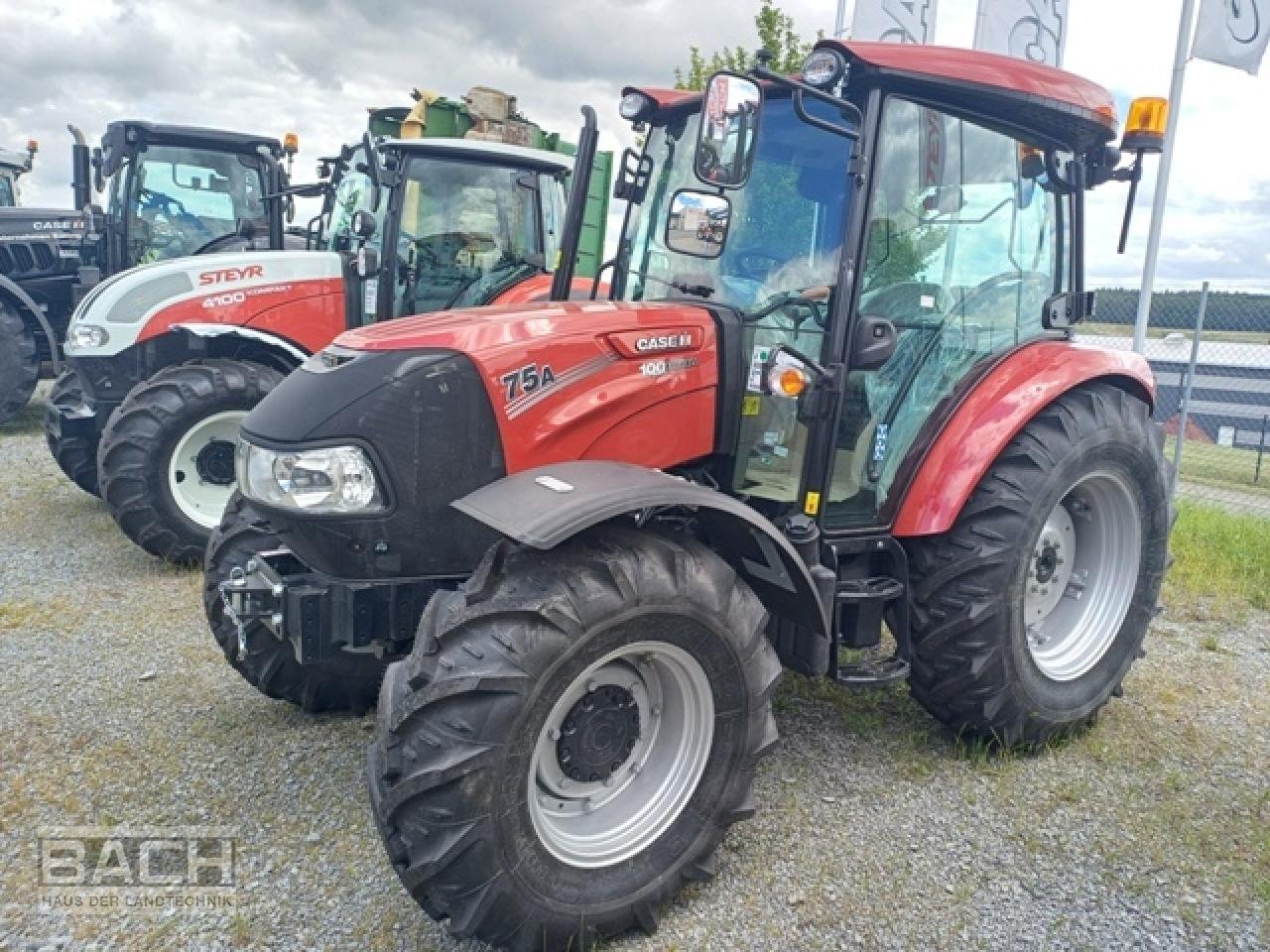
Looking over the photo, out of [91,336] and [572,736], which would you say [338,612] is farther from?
[91,336]

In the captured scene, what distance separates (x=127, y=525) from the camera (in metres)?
5.38

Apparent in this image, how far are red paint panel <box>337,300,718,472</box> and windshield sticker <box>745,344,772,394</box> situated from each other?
0.13 meters

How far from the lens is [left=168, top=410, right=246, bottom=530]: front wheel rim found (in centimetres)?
554

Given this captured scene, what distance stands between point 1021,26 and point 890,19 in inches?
35.3

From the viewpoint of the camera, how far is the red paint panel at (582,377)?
2764 mm

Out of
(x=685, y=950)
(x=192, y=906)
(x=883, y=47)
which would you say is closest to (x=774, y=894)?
(x=685, y=950)

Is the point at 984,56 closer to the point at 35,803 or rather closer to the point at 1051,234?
the point at 1051,234

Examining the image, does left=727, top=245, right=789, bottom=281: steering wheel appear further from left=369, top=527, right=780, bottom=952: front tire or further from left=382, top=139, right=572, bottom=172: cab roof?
left=382, top=139, right=572, bottom=172: cab roof

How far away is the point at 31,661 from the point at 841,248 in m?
3.74

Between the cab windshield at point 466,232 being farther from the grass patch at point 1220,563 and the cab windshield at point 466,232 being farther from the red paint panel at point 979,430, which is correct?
the grass patch at point 1220,563

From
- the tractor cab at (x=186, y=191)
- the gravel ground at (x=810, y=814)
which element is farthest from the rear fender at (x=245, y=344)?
the gravel ground at (x=810, y=814)

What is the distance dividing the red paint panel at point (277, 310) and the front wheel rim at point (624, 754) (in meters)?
4.43

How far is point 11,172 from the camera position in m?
12.1

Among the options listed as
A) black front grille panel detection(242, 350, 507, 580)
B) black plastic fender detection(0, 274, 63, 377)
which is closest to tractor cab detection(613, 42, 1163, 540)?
black front grille panel detection(242, 350, 507, 580)
